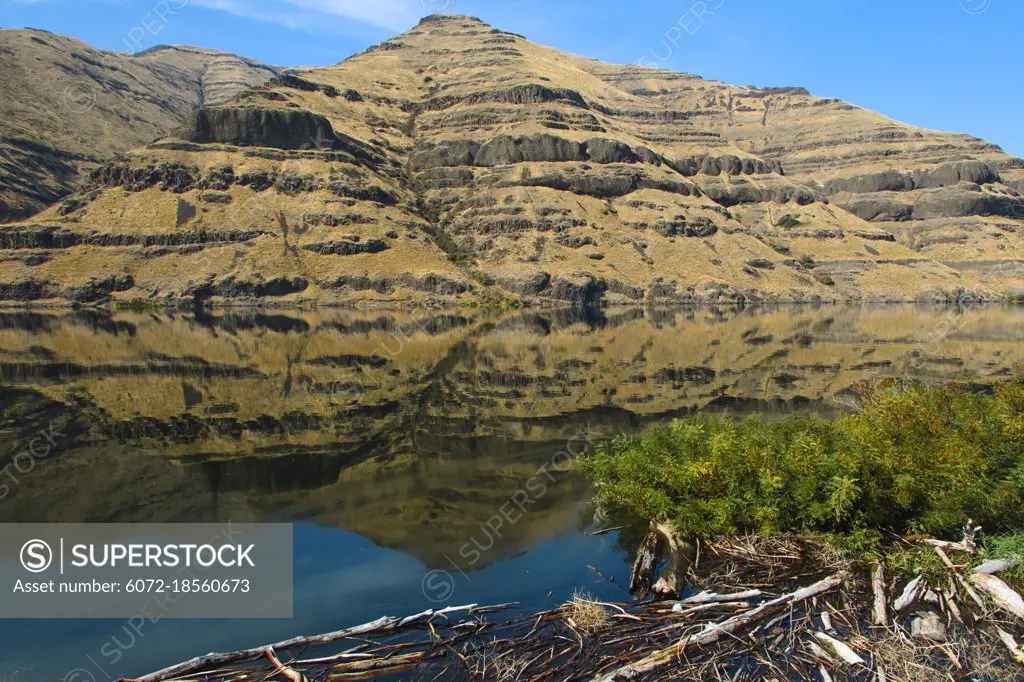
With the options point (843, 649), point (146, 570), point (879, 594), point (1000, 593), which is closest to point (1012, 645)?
point (1000, 593)

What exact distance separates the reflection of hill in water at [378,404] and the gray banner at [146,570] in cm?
160

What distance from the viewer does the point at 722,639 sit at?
10852mm

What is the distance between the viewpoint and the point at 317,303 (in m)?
143

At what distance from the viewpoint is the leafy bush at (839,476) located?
1439 centimetres

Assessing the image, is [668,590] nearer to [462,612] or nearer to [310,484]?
[462,612]

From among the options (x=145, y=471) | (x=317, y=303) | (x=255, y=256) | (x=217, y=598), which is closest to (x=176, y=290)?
(x=255, y=256)

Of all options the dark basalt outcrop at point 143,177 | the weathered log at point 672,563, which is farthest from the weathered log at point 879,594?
the dark basalt outcrop at point 143,177

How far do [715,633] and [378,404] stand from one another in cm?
2980

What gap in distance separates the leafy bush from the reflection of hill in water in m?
3.84

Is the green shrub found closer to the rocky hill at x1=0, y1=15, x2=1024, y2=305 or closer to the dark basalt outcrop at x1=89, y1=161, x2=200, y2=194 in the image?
the rocky hill at x1=0, y1=15, x2=1024, y2=305

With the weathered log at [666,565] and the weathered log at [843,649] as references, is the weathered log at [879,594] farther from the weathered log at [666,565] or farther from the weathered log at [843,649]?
the weathered log at [666,565]

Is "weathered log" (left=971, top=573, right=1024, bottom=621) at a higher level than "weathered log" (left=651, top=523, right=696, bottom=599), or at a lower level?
higher

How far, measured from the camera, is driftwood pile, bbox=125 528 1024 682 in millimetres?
9938

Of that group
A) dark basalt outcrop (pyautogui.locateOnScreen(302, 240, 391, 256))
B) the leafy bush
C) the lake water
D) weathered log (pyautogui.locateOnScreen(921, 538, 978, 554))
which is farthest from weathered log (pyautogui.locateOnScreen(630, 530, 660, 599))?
dark basalt outcrop (pyautogui.locateOnScreen(302, 240, 391, 256))
